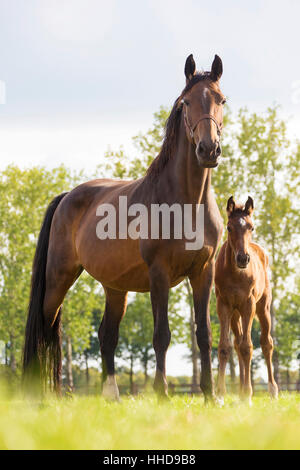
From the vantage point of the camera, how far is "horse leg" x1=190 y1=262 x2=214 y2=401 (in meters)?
5.45

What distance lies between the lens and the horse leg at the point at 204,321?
5.45 meters

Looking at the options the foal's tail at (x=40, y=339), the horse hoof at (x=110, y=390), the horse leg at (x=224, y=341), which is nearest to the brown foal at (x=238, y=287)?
the horse leg at (x=224, y=341)

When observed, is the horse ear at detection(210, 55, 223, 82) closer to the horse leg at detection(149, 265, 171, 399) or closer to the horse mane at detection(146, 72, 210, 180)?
Result: the horse mane at detection(146, 72, 210, 180)

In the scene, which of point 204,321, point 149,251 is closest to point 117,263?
point 149,251

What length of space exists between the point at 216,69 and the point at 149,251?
1977mm

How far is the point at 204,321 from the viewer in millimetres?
5555

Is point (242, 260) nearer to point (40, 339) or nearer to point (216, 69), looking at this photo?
point (216, 69)

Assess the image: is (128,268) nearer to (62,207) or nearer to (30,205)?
(62,207)

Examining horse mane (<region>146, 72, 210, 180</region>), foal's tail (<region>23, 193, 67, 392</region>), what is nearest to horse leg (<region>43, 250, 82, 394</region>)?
foal's tail (<region>23, 193, 67, 392</region>)

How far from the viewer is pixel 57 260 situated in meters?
7.48

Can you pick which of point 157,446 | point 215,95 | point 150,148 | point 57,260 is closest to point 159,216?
point 215,95

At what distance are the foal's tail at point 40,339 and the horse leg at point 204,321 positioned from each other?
224 centimetres

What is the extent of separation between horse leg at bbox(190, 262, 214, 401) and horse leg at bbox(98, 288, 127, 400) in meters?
2.05

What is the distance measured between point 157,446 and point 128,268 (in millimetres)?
4027
